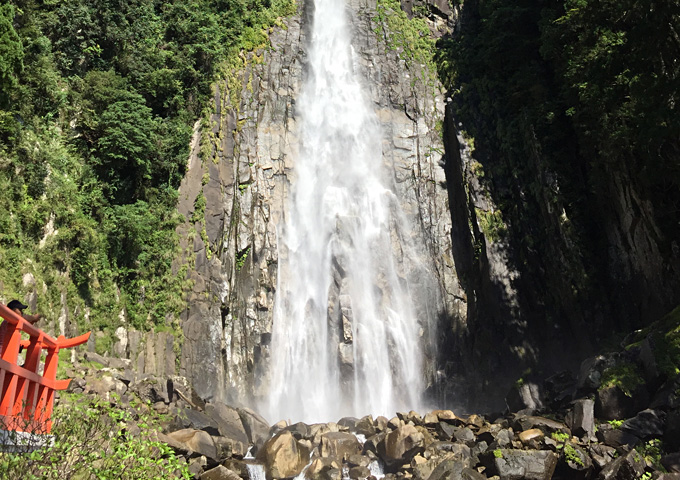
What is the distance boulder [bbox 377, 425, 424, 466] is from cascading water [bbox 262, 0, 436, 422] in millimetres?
5745

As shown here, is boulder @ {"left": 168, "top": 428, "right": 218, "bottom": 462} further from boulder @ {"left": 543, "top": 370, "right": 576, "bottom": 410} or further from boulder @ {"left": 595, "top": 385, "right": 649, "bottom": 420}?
boulder @ {"left": 595, "top": 385, "right": 649, "bottom": 420}

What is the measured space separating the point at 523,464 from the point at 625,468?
210 centimetres

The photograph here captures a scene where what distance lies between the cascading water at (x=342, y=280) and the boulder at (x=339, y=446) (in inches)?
207

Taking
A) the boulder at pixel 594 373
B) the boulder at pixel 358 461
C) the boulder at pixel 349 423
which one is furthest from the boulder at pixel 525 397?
the boulder at pixel 358 461

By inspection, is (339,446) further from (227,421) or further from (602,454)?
(602,454)

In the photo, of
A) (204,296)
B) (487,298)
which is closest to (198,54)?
(204,296)

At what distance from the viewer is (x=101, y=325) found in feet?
45.6

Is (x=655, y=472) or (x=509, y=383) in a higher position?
(x=509, y=383)

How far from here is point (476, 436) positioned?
13.9 metres

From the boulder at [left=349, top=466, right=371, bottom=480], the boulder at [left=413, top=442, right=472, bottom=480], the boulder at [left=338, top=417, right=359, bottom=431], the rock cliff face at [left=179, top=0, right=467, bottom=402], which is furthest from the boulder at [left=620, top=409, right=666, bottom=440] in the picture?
the rock cliff face at [left=179, top=0, right=467, bottom=402]

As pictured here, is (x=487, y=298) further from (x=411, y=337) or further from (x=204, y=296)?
(x=204, y=296)

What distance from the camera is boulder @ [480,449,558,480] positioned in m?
11.4

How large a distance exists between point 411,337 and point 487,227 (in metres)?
5.66

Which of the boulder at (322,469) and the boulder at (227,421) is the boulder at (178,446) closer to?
the boulder at (227,421)
